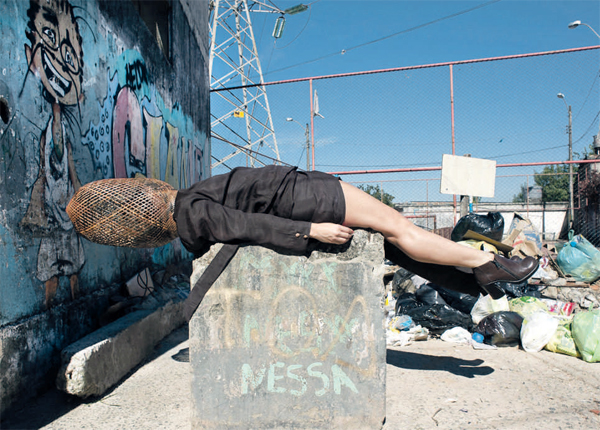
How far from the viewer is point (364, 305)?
7.50ft

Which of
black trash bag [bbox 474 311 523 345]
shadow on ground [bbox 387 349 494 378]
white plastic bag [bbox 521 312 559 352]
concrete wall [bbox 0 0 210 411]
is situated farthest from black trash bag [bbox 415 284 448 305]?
concrete wall [bbox 0 0 210 411]

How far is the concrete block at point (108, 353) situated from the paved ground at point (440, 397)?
108 millimetres

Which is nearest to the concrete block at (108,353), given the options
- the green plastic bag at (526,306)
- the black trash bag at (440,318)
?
the black trash bag at (440,318)

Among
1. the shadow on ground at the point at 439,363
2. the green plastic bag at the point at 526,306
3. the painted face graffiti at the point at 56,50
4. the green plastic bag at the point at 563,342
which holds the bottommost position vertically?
the shadow on ground at the point at 439,363

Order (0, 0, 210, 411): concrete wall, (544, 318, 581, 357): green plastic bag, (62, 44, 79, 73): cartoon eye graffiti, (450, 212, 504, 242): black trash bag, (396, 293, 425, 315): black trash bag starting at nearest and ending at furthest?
(0, 0, 210, 411): concrete wall, (62, 44, 79, 73): cartoon eye graffiti, (544, 318, 581, 357): green plastic bag, (396, 293, 425, 315): black trash bag, (450, 212, 504, 242): black trash bag

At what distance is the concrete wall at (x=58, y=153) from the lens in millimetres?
2504

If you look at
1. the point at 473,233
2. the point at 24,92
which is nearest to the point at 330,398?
the point at 24,92

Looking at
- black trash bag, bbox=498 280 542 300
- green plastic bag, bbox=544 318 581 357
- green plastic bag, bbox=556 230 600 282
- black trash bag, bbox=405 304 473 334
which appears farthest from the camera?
green plastic bag, bbox=556 230 600 282

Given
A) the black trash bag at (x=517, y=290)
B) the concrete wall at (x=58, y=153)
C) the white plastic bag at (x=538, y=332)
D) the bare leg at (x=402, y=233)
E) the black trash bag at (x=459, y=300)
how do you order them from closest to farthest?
the bare leg at (x=402, y=233)
the concrete wall at (x=58, y=153)
the white plastic bag at (x=538, y=332)
the black trash bag at (x=459, y=300)
the black trash bag at (x=517, y=290)

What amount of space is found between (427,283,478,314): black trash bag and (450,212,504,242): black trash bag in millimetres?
1206

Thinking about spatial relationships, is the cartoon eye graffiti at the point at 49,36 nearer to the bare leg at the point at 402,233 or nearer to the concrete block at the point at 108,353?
the concrete block at the point at 108,353

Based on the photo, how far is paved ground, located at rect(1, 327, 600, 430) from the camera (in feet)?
7.97

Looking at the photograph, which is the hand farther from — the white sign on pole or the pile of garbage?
the white sign on pole

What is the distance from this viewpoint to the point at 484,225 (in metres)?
5.52
